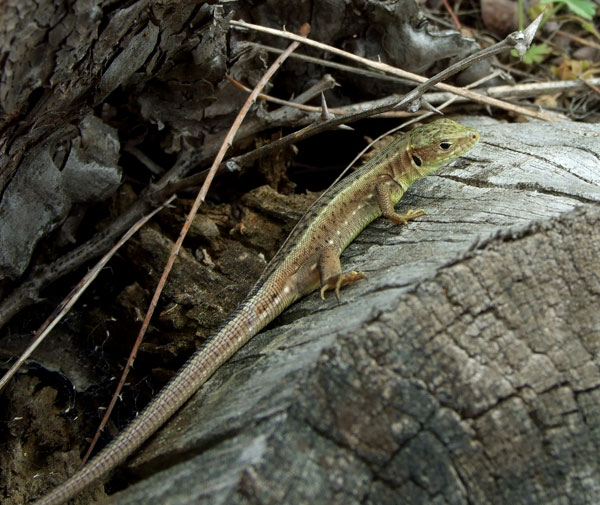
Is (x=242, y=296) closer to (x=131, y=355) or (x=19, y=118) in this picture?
(x=131, y=355)

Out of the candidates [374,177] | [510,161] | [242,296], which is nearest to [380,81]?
[374,177]

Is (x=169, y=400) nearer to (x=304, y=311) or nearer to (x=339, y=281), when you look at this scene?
(x=304, y=311)

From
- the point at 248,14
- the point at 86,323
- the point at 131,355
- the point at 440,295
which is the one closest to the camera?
the point at 440,295

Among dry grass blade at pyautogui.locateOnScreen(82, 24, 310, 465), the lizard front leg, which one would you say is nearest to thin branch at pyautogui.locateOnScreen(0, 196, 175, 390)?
dry grass blade at pyautogui.locateOnScreen(82, 24, 310, 465)

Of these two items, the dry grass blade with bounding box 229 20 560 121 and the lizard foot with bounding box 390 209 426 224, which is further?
the dry grass blade with bounding box 229 20 560 121

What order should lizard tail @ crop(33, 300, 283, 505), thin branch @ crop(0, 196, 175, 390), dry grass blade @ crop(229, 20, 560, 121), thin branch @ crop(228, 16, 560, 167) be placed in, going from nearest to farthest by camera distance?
1. lizard tail @ crop(33, 300, 283, 505)
2. thin branch @ crop(228, 16, 560, 167)
3. thin branch @ crop(0, 196, 175, 390)
4. dry grass blade @ crop(229, 20, 560, 121)

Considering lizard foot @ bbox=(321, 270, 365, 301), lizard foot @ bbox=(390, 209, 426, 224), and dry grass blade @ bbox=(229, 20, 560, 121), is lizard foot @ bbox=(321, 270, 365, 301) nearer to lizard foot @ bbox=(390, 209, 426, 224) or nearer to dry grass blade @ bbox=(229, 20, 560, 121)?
lizard foot @ bbox=(390, 209, 426, 224)

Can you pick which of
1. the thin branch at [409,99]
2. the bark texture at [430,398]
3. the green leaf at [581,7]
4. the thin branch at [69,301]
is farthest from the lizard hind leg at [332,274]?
the green leaf at [581,7]
